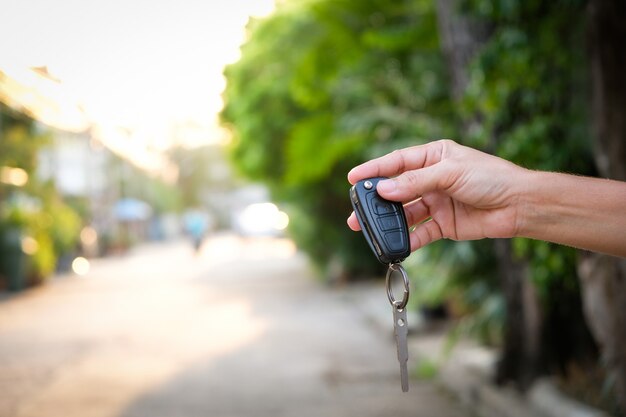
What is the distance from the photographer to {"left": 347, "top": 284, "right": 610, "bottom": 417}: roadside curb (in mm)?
5523

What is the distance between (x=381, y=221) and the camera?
1.91 m

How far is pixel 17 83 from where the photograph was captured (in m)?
2.81

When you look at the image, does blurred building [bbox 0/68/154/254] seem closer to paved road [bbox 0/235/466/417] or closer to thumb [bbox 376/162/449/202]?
paved road [bbox 0/235/466/417]

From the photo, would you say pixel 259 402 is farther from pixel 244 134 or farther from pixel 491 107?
pixel 244 134

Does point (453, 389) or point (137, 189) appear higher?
point (137, 189)

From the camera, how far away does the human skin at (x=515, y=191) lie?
6.29 ft

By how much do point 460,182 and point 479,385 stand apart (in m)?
5.11

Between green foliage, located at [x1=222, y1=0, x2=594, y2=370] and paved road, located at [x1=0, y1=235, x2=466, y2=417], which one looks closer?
green foliage, located at [x1=222, y1=0, x2=594, y2=370]

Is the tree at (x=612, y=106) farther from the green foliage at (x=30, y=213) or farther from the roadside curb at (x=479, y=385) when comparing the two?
the green foliage at (x=30, y=213)

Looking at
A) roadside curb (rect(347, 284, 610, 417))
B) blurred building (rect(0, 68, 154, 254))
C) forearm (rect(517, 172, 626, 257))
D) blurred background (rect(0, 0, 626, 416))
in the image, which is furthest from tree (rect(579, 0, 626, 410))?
blurred building (rect(0, 68, 154, 254))

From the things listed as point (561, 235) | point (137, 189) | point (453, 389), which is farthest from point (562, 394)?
point (137, 189)

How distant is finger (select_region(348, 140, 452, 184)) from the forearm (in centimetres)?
26

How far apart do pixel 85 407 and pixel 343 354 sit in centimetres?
358

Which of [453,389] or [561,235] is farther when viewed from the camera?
[453,389]
